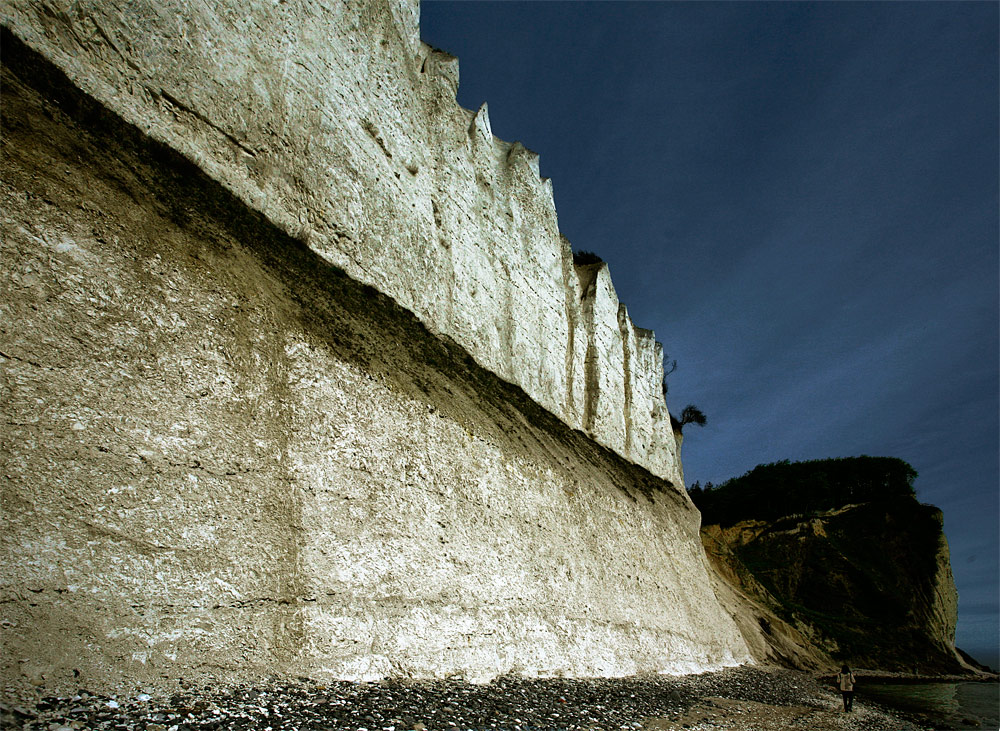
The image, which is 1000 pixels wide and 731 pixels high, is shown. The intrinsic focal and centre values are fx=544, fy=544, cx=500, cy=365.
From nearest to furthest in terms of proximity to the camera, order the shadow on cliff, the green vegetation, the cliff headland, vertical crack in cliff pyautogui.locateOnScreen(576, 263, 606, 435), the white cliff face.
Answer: the cliff headland, the shadow on cliff, the white cliff face, vertical crack in cliff pyautogui.locateOnScreen(576, 263, 606, 435), the green vegetation

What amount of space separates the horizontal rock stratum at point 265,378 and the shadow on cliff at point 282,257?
0.03 meters

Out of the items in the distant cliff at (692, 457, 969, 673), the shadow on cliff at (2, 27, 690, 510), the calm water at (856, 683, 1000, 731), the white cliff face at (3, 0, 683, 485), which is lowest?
the calm water at (856, 683, 1000, 731)

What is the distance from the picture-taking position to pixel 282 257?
5.96 meters

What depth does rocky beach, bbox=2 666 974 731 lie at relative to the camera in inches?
128

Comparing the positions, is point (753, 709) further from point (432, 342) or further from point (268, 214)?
point (268, 214)

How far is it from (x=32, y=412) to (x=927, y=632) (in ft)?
107

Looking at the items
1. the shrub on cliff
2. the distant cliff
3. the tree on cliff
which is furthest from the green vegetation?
the shrub on cliff

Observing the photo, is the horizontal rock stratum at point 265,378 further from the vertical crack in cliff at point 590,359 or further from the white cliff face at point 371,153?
the vertical crack in cliff at point 590,359

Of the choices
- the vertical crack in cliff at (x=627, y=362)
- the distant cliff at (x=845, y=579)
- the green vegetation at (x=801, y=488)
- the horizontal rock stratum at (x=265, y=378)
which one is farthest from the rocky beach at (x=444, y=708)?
the green vegetation at (x=801, y=488)

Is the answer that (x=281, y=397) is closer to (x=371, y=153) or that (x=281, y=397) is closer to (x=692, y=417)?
(x=371, y=153)

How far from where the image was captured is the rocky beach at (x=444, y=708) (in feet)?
10.7

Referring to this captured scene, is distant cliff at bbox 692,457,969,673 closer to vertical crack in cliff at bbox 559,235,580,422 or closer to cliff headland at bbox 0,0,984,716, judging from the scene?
→ vertical crack in cliff at bbox 559,235,580,422

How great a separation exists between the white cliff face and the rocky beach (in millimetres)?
4391

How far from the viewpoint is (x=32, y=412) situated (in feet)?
12.4
